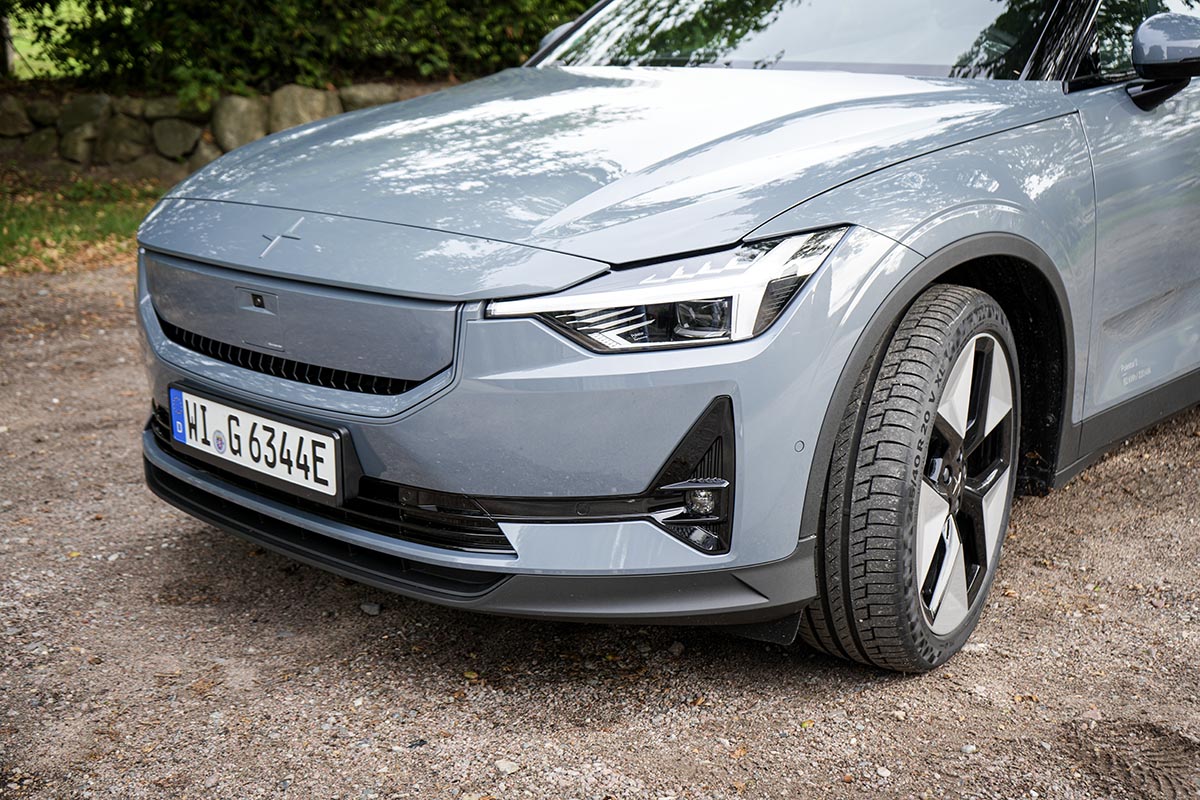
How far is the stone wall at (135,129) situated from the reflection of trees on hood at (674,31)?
5.93 m

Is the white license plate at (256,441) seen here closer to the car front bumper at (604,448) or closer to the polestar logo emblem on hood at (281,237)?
the car front bumper at (604,448)

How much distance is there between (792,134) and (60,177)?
8.00m

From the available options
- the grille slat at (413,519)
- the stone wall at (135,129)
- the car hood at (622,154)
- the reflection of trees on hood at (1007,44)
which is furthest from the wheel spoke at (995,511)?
the stone wall at (135,129)

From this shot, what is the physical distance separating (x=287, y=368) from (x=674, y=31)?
1.66m

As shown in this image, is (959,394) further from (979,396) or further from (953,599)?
(953,599)

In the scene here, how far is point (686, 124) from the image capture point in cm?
254

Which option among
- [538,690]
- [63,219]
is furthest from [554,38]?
[63,219]

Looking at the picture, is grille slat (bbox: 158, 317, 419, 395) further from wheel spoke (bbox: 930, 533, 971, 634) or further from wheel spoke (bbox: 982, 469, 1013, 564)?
wheel spoke (bbox: 982, 469, 1013, 564)

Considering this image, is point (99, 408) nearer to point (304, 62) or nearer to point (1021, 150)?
point (1021, 150)

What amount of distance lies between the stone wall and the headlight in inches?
299

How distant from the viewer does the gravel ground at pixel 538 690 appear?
2133mm

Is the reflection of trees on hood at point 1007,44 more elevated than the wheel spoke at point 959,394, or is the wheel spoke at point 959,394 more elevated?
the reflection of trees on hood at point 1007,44

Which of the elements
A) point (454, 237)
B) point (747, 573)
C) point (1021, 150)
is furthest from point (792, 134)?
point (747, 573)

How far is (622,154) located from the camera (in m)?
2.39
